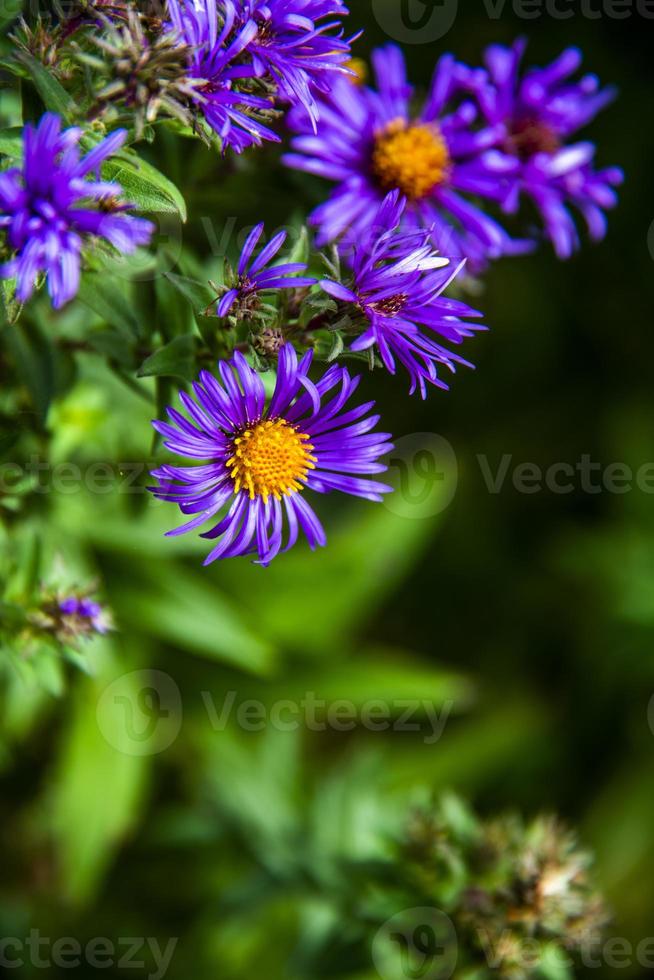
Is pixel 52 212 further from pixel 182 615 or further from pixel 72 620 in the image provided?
pixel 182 615

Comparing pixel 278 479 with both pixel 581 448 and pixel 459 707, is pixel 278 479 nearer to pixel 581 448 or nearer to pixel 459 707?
pixel 459 707

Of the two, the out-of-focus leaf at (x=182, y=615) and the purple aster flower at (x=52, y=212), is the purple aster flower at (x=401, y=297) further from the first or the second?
the out-of-focus leaf at (x=182, y=615)

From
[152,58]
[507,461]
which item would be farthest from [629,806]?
[152,58]

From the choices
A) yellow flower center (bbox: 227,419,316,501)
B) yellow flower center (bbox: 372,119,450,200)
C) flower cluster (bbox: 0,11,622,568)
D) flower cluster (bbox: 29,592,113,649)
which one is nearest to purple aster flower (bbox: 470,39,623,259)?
yellow flower center (bbox: 372,119,450,200)

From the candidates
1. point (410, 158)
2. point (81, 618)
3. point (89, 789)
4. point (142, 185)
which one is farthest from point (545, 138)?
point (89, 789)

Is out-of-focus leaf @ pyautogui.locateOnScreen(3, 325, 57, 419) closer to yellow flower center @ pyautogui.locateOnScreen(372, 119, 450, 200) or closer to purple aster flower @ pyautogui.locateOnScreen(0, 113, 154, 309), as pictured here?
purple aster flower @ pyautogui.locateOnScreen(0, 113, 154, 309)

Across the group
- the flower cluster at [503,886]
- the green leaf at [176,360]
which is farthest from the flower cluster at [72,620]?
the flower cluster at [503,886]
